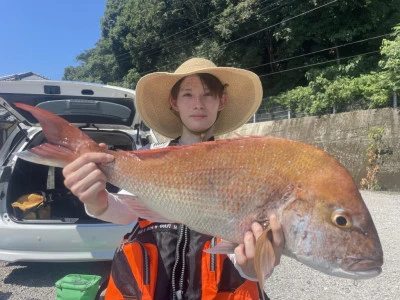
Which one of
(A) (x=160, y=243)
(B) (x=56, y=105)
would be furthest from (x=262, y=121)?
(A) (x=160, y=243)

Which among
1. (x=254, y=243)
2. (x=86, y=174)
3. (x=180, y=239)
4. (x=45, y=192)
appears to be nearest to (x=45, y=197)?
(x=45, y=192)

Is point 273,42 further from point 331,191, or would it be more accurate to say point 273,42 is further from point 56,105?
point 331,191

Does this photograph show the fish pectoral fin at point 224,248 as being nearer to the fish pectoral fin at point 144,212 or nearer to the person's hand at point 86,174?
the fish pectoral fin at point 144,212

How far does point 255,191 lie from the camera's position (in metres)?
1.41

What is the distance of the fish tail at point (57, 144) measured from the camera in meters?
1.55

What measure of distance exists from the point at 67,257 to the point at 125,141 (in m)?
2.03

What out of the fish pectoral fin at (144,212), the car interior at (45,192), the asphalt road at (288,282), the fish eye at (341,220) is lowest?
the asphalt road at (288,282)

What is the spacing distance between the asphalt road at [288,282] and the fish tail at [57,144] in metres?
2.72

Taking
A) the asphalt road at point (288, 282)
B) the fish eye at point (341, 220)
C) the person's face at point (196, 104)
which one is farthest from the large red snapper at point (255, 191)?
the asphalt road at point (288, 282)

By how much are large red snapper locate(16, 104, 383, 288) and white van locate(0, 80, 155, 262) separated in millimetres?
2291

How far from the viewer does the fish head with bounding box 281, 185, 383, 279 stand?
1.28 metres

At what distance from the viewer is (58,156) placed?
1.58 meters

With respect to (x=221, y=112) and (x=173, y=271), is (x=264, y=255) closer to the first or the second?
(x=173, y=271)

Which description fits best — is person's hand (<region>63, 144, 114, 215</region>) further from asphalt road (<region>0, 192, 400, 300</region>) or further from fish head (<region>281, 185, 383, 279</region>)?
asphalt road (<region>0, 192, 400, 300</region>)
